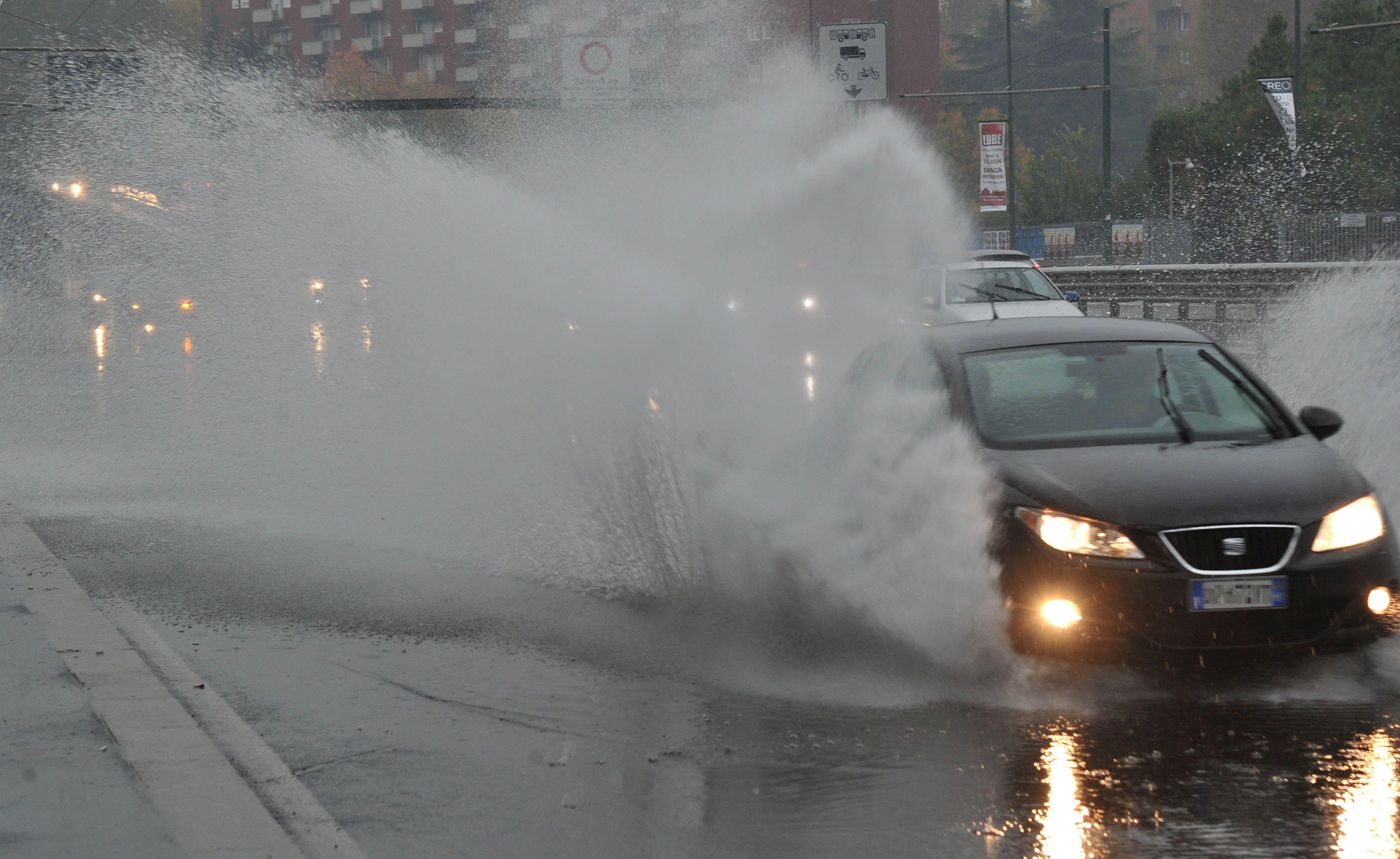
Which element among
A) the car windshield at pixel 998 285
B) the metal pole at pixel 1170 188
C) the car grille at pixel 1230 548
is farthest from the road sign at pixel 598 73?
the car grille at pixel 1230 548

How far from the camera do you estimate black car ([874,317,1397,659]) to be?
521cm

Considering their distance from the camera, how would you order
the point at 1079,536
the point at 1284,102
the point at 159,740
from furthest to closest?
the point at 1284,102
the point at 1079,536
the point at 159,740

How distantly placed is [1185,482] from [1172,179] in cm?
5038

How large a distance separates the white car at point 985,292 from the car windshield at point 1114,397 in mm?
11070

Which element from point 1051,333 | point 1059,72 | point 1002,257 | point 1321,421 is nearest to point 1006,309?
point 1002,257

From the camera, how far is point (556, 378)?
1135 centimetres

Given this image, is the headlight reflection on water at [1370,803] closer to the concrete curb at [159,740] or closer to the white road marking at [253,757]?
the white road marking at [253,757]

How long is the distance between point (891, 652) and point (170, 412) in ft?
41.3

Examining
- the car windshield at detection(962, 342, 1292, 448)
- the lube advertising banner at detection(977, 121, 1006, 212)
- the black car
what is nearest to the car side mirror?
the black car

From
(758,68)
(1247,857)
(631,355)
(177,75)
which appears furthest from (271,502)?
(758,68)

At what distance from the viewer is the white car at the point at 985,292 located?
18375mm

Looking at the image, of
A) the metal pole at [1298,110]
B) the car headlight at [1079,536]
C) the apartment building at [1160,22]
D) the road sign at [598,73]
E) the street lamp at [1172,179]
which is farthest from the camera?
the apartment building at [1160,22]

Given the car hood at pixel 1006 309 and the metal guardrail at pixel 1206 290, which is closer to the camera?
the car hood at pixel 1006 309

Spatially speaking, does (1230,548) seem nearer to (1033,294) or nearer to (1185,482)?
(1185,482)
